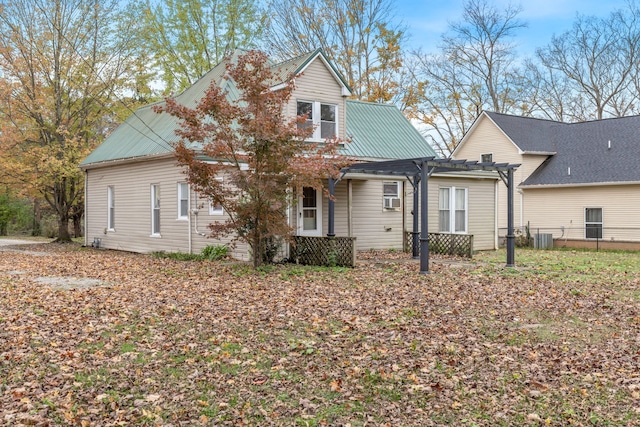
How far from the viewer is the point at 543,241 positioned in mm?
25656

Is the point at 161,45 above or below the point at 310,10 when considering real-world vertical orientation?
below

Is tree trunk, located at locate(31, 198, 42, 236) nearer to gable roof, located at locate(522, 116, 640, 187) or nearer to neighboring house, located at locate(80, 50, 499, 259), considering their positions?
neighboring house, located at locate(80, 50, 499, 259)

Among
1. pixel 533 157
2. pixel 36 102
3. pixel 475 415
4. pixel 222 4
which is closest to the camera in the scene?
pixel 475 415

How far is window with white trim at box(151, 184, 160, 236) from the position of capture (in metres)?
19.4

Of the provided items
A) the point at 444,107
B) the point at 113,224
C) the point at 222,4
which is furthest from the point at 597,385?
the point at 444,107

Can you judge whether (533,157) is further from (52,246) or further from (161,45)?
(52,246)

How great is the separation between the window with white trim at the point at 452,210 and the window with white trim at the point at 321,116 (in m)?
5.32

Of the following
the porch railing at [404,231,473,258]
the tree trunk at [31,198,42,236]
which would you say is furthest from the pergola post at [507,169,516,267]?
the tree trunk at [31,198,42,236]

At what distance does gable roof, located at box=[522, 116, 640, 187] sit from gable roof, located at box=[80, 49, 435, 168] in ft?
27.3

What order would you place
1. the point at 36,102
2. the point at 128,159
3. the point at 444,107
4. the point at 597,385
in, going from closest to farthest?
the point at 597,385, the point at 128,159, the point at 36,102, the point at 444,107

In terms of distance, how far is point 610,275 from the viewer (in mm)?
13812

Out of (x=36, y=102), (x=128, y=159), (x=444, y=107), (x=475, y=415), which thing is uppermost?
(x=444, y=107)

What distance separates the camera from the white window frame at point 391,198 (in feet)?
Answer: 66.3

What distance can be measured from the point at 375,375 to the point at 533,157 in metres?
24.7
